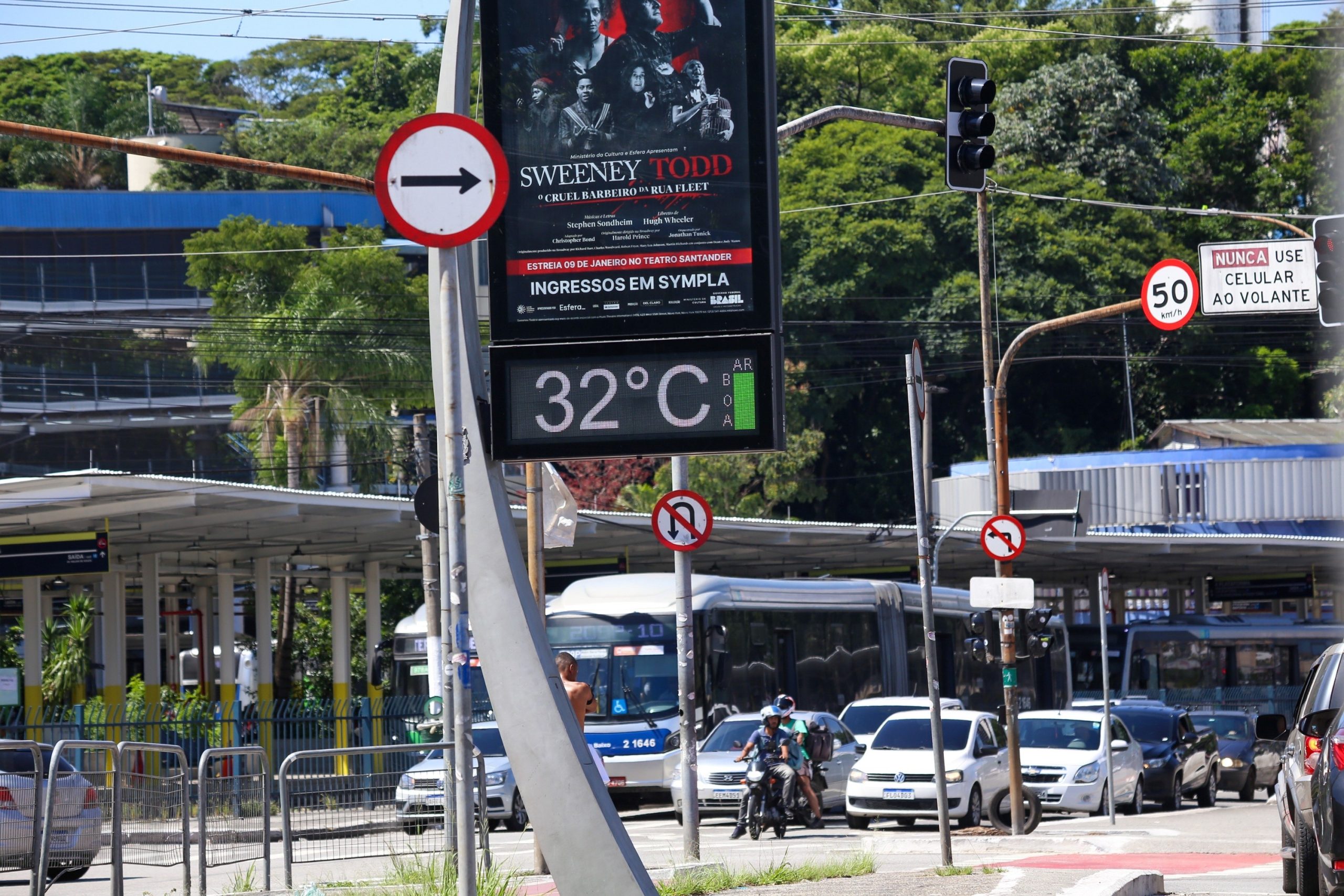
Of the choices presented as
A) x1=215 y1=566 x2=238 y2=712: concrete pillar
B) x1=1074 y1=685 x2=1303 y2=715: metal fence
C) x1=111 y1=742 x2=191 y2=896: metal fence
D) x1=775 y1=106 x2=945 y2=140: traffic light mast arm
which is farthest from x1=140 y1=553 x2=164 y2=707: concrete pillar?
x1=1074 y1=685 x2=1303 y2=715: metal fence

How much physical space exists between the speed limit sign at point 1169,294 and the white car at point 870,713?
8.45 m

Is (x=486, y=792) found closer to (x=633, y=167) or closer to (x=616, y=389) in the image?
(x=616, y=389)

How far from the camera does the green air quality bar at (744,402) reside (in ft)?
31.0

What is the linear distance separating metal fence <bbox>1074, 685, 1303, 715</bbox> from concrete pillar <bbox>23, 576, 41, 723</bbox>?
84.0 ft

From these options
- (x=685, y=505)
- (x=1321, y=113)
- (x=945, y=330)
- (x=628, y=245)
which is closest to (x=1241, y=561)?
(x=945, y=330)

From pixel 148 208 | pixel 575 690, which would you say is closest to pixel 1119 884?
pixel 575 690

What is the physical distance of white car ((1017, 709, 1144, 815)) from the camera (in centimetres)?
2647

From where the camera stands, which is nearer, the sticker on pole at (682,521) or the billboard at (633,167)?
the billboard at (633,167)

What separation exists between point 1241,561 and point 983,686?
14621mm

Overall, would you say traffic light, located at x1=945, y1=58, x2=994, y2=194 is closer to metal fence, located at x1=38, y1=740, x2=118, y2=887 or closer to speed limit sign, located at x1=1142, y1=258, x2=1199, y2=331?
speed limit sign, located at x1=1142, y1=258, x2=1199, y2=331

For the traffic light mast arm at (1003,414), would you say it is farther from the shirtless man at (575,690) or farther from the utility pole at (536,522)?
the shirtless man at (575,690)

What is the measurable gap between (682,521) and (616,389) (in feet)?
26.3

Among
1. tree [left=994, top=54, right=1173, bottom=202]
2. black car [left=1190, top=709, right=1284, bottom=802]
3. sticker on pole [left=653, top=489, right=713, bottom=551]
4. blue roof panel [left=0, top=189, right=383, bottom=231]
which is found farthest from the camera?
tree [left=994, top=54, right=1173, bottom=202]

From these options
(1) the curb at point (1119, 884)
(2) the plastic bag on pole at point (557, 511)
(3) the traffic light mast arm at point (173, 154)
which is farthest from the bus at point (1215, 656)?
(3) the traffic light mast arm at point (173, 154)
